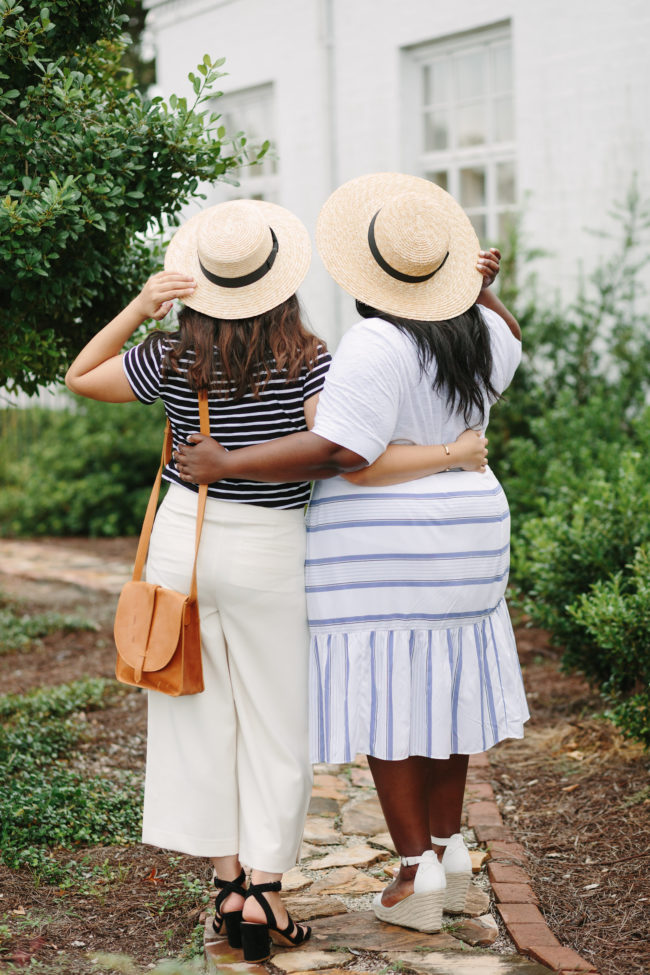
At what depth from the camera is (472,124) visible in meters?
8.46

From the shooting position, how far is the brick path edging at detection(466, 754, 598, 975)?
8.83ft

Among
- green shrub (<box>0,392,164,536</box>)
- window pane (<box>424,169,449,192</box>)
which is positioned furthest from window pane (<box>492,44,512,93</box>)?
green shrub (<box>0,392,164,536</box>)

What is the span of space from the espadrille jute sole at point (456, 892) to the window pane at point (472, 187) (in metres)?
6.60

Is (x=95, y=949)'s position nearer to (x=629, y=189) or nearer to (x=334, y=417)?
(x=334, y=417)

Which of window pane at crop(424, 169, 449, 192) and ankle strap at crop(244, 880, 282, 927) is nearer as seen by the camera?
ankle strap at crop(244, 880, 282, 927)

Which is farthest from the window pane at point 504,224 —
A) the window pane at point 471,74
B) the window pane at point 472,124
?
the window pane at point 471,74

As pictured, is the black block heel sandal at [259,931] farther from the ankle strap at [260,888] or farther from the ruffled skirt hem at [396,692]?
the ruffled skirt hem at [396,692]

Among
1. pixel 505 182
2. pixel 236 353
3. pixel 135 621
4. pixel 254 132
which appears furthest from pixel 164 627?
pixel 254 132

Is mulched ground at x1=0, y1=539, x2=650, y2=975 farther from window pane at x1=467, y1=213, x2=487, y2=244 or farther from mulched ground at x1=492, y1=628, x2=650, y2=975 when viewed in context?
window pane at x1=467, y1=213, x2=487, y2=244

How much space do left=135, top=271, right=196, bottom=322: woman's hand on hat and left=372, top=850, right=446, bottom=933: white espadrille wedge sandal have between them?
1.62m

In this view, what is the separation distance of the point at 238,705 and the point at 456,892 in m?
0.86

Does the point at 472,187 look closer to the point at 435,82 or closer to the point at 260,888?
the point at 435,82

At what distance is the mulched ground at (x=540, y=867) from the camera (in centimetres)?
285

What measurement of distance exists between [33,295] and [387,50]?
6.38 meters
